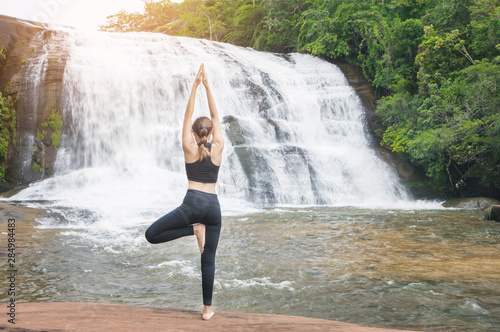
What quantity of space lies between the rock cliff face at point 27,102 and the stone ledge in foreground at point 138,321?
13.6 meters

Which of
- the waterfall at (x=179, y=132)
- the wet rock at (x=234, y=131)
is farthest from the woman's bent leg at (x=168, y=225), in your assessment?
the wet rock at (x=234, y=131)

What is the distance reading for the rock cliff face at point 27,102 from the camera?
15.7m

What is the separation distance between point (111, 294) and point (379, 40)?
19.9m

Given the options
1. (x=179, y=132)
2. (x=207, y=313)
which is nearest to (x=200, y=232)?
(x=207, y=313)

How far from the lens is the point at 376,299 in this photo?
4941mm

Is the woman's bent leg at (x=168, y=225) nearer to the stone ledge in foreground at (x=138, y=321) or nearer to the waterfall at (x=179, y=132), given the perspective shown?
the stone ledge in foreground at (x=138, y=321)

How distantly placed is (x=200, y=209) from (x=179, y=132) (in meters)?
14.7

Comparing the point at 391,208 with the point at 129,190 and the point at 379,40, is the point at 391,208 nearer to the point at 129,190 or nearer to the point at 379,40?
the point at 129,190

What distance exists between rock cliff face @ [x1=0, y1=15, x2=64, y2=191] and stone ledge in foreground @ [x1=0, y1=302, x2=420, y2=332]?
13.6 m

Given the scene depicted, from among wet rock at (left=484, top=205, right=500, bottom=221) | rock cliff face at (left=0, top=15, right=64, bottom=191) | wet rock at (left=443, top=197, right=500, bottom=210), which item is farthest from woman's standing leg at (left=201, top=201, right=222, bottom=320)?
wet rock at (left=443, top=197, right=500, bottom=210)

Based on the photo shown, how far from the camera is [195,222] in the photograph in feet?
11.5

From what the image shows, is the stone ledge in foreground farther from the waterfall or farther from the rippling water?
the waterfall

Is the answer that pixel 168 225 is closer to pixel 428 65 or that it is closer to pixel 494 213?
pixel 494 213

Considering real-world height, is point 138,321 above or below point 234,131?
below
